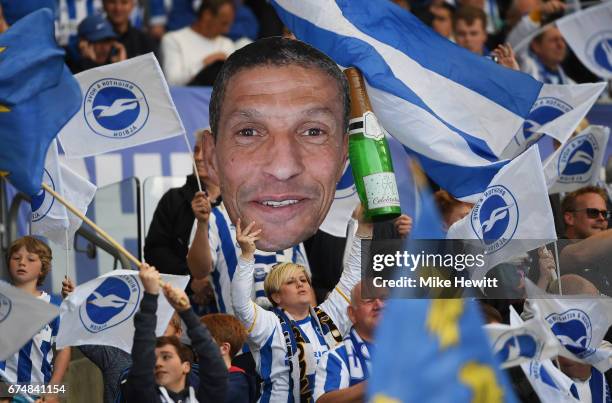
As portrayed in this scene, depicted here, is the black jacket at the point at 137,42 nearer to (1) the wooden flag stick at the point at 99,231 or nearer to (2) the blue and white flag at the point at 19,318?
(1) the wooden flag stick at the point at 99,231

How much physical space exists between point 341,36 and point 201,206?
1286 mm

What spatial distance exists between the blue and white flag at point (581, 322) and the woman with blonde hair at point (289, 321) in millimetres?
1013

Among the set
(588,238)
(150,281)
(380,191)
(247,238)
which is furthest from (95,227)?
(588,238)

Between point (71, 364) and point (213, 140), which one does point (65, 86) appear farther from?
point (71, 364)

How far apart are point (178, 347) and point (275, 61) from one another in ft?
4.86

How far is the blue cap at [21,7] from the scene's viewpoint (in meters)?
7.76

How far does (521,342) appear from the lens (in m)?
6.38

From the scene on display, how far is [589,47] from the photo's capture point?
10984 mm

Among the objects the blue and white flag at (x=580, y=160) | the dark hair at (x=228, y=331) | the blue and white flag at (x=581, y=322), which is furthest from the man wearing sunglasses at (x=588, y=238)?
the dark hair at (x=228, y=331)

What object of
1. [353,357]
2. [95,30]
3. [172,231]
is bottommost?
[353,357]

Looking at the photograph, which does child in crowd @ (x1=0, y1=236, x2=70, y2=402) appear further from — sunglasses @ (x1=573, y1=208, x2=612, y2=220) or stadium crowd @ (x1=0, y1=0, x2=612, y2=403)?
sunglasses @ (x1=573, y1=208, x2=612, y2=220)

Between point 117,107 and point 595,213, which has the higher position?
point 117,107

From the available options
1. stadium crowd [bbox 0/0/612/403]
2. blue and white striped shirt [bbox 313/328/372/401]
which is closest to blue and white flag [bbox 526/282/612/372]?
stadium crowd [bbox 0/0/612/403]

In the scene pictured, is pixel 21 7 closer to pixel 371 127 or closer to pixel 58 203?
pixel 58 203
